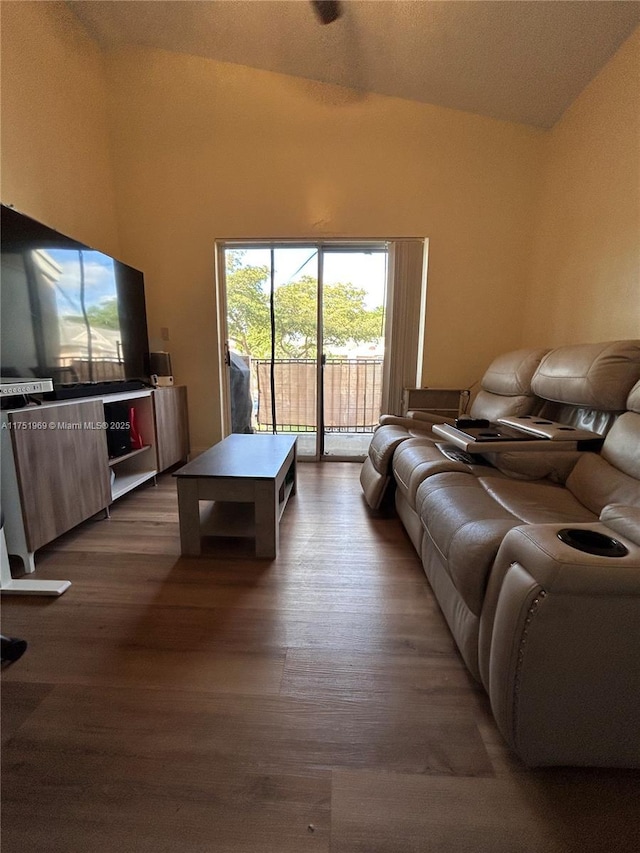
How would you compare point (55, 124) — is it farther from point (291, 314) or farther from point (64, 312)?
point (291, 314)

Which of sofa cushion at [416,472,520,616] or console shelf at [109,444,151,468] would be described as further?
console shelf at [109,444,151,468]

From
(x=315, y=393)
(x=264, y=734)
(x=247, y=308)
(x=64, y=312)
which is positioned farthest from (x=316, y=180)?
(x=264, y=734)

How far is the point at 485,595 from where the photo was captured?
0.84 meters

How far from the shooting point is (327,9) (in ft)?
6.32

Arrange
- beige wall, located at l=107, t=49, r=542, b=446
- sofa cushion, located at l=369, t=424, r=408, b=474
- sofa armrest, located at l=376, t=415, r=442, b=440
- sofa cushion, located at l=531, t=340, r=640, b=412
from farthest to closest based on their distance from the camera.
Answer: beige wall, located at l=107, t=49, r=542, b=446
sofa armrest, located at l=376, t=415, r=442, b=440
sofa cushion, located at l=369, t=424, r=408, b=474
sofa cushion, located at l=531, t=340, r=640, b=412

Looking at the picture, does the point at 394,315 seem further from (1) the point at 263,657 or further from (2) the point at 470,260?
(1) the point at 263,657

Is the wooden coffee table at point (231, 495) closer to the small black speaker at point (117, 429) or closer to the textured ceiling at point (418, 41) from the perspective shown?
the small black speaker at point (117, 429)

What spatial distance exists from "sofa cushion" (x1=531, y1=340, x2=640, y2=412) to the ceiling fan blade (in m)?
2.40

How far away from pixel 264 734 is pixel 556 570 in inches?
31.1

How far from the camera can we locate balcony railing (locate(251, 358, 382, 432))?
123 inches

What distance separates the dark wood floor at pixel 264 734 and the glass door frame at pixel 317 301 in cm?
182

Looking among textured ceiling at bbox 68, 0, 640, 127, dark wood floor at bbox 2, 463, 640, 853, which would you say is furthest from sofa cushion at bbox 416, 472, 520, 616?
textured ceiling at bbox 68, 0, 640, 127

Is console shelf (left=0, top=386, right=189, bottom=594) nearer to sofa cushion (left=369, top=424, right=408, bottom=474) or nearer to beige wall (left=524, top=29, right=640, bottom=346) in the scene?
sofa cushion (left=369, top=424, right=408, bottom=474)

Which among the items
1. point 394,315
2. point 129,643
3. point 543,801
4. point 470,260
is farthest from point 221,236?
point 543,801
